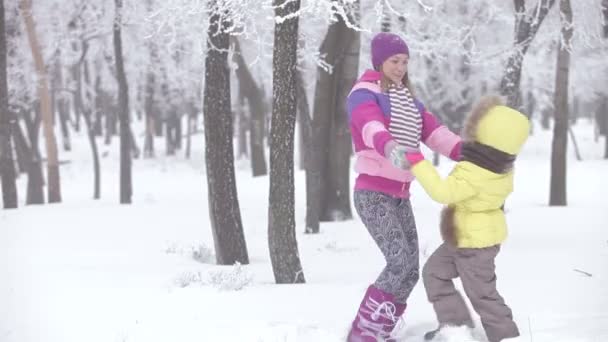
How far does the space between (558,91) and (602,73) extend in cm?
1319

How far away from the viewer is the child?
397cm

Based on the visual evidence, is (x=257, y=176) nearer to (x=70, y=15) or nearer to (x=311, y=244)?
(x=70, y=15)

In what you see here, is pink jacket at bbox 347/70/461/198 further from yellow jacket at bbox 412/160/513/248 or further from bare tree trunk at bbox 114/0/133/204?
bare tree trunk at bbox 114/0/133/204

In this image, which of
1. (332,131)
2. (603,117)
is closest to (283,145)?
(332,131)

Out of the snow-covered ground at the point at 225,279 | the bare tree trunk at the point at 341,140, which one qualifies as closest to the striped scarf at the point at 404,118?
the snow-covered ground at the point at 225,279

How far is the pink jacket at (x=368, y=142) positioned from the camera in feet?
13.5

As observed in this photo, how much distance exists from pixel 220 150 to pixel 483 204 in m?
4.25

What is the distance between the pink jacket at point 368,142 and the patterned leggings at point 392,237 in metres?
0.07

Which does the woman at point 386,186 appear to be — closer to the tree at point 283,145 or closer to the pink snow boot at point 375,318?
the pink snow boot at point 375,318

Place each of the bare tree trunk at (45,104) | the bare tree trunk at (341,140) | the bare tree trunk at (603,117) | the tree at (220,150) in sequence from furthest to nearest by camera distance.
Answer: the bare tree trunk at (603,117) → the bare tree trunk at (45,104) → the bare tree trunk at (341,140) → the tree at (220,150)

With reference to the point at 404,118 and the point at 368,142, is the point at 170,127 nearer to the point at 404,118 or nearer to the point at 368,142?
the point at 404,118

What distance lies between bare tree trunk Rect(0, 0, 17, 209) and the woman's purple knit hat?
10.2 metres

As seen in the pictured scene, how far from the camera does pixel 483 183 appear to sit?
156 inches

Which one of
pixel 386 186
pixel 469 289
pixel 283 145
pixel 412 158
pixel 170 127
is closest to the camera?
pixel 412 158
